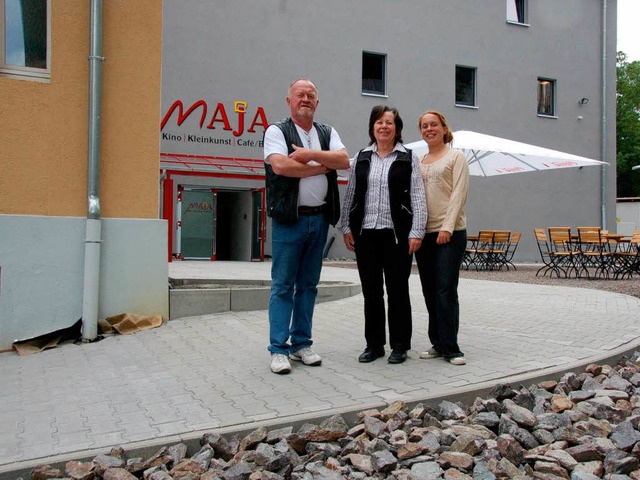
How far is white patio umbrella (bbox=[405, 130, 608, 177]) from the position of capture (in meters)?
11.1

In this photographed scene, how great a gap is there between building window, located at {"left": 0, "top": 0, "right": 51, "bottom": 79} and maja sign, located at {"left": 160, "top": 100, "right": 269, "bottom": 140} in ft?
35.9

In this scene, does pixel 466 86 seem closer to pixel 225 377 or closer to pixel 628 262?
pixel 628 262

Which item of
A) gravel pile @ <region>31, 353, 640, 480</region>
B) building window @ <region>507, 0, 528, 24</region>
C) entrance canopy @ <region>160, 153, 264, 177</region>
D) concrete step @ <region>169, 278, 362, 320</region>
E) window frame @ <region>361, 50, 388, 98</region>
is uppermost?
building window @ <region>507, 0, 528, 24</region>

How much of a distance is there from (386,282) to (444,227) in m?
0.59

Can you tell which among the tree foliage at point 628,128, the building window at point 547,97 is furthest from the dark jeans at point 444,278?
the tree foliage at point 628,128

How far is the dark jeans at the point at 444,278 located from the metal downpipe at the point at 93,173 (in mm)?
3011

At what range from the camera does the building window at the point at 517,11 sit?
22.5m

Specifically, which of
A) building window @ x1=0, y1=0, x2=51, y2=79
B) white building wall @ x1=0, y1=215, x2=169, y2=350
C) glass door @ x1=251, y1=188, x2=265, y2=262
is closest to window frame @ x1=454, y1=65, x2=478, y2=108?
glass door @ x1=251, y1=188, x2=265, y2=262

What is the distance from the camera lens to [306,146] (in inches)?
171

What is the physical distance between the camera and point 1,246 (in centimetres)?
534

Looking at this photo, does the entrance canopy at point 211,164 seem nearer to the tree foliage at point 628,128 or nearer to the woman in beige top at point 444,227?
the woman in beige top at point 444,227

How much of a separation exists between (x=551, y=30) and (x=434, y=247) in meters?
21.8

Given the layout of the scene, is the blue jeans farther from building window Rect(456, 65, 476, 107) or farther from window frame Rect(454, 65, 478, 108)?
building window Rect(456, 65, 476, 107)

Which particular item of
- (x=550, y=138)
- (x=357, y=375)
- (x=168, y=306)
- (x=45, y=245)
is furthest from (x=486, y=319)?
(x=550, y=138)
